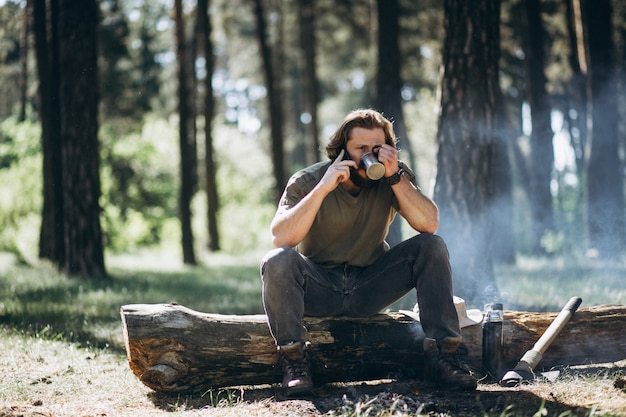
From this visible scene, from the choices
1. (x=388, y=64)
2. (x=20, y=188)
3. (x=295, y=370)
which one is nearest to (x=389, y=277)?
(x=295, y=370)

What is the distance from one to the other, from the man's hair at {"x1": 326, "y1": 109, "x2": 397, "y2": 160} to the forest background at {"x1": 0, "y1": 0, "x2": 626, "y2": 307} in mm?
2370

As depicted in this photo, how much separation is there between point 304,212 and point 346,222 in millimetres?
431

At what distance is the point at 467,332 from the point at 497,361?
0.28m

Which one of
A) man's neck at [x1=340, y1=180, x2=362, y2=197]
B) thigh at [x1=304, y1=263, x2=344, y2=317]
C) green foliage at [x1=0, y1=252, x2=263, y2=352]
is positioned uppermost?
man's neck at [x1=340, y1=180, x2=362, y2=197]

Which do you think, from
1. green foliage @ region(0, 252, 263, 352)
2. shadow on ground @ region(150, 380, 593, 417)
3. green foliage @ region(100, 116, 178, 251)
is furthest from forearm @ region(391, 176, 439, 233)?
green foliage @ region(100, 116, 178, 251)

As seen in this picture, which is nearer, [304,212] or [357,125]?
[304,212]

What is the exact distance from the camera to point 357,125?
4.54 metres

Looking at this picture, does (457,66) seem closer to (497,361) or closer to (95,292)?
(497,361)

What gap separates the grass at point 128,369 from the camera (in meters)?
3.69

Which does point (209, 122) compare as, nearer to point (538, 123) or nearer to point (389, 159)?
point (538, 123)

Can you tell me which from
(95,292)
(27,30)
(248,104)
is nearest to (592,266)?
(95,292)

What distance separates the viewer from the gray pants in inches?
160

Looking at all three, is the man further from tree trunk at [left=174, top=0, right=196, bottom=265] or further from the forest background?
tree trunk at [left=174, top=0, right=196, bottom=265]

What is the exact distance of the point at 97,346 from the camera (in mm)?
5605
